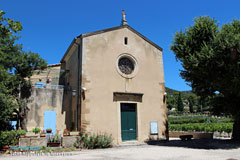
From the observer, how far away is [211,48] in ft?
40.6

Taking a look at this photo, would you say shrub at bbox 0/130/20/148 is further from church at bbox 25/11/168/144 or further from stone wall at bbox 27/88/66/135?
church at bbox 25/11/168/144

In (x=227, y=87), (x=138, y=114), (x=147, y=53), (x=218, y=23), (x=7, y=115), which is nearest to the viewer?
(x=7, y=115)

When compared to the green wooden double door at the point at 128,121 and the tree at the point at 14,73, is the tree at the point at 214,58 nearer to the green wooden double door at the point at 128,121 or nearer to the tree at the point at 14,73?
the green wooden double door at the point at 128,121

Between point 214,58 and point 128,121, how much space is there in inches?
271

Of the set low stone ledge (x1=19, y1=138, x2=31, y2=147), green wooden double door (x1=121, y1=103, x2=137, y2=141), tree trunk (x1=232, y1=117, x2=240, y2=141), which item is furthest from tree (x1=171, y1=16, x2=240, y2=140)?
low stone ledge (x1=19, y1=138, x2=31, y2=147)

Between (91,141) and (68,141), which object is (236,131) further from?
(68,141)

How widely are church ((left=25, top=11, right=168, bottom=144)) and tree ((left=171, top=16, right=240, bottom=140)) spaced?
2513 millimetres

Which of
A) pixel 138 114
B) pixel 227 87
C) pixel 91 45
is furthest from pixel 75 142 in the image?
pixel 227 87

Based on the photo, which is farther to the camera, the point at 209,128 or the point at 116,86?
the point at 209,128

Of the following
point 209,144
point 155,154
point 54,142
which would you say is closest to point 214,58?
point 209,144

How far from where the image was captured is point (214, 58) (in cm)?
1227

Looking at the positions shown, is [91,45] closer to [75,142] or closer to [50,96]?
[50,96]

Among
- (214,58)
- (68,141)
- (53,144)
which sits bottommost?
(53,144)

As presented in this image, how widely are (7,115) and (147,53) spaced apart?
10542 mm
